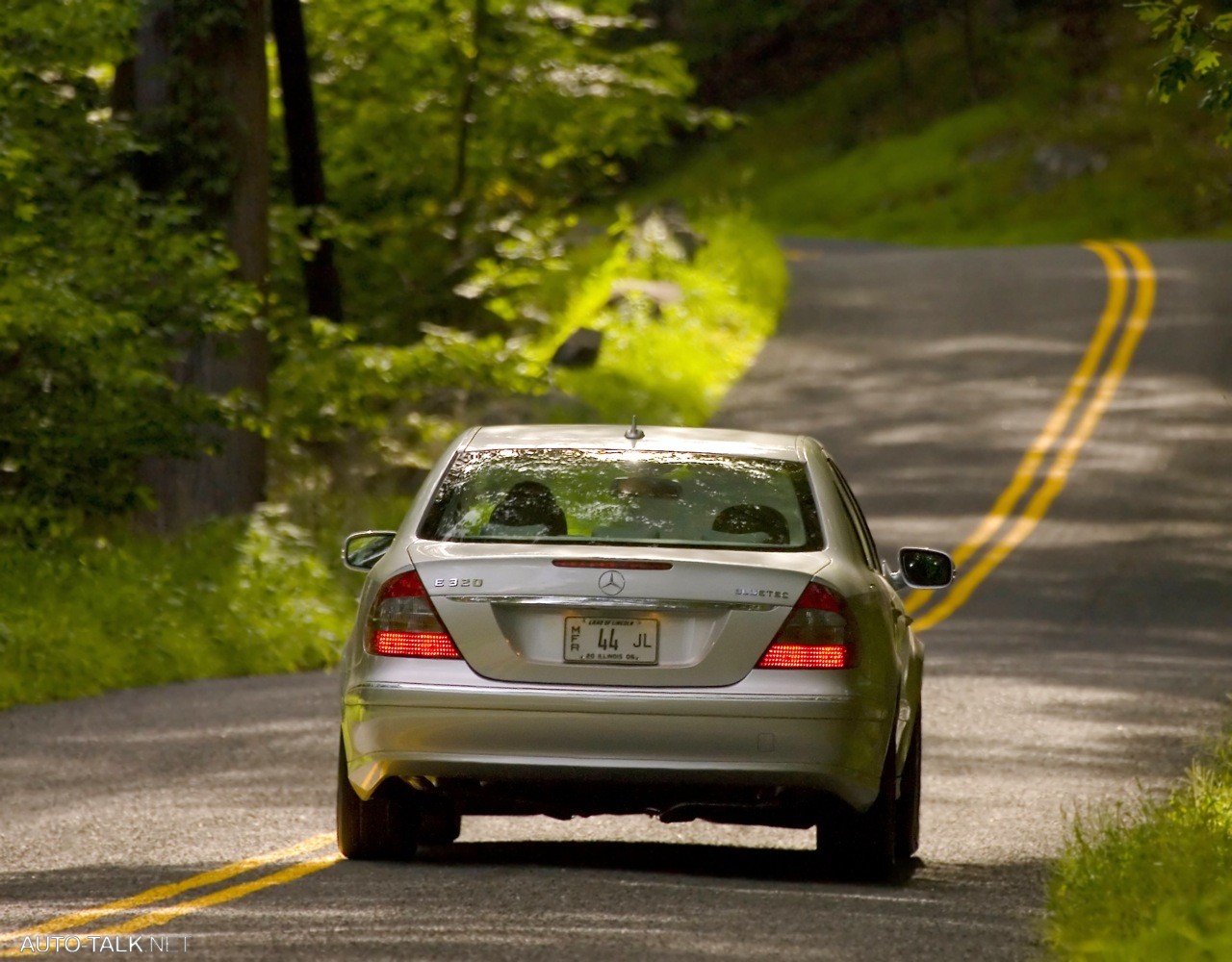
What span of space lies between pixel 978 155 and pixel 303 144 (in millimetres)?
37631

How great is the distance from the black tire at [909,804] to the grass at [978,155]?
35712mm

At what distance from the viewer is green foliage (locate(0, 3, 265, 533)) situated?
1451 centimetres

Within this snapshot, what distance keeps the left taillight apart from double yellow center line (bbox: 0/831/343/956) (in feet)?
2.79

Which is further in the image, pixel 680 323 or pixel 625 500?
pixel 680 323

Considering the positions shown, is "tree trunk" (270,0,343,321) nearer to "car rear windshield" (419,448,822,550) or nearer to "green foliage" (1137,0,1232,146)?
"green foliage" (1137,0,1232,146)

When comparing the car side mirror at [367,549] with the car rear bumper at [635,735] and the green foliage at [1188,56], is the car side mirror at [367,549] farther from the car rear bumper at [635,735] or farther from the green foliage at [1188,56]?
the green foliage at [1188,56]

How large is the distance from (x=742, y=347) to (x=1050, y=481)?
23.6ft

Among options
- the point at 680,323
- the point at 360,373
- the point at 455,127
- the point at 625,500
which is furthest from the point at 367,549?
the point at 680,323

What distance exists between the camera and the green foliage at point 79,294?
14508mm

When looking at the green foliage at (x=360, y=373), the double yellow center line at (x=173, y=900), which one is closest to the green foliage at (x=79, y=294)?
the green foliage at (x=360, y=373)

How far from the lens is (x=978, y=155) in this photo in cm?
5931

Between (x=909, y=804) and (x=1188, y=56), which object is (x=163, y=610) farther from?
(x=1188, y=56)

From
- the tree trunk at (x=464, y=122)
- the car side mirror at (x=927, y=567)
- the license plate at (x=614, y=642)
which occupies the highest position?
the tree trunk at (x=464, y=122)

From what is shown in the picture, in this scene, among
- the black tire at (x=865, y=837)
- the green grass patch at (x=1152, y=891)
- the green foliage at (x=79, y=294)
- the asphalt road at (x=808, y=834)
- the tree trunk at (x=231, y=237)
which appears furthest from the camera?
the tree trunk at (x=231, y=237)
